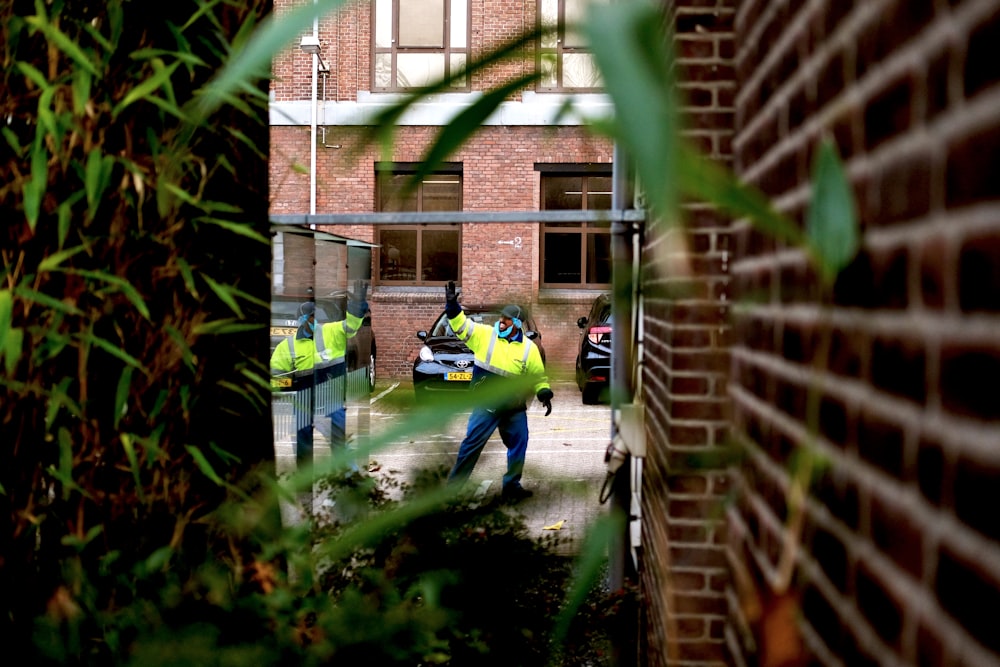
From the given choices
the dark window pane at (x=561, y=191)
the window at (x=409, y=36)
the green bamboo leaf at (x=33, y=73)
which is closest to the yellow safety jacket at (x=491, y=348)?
the green bamboo leaf at (x=33, y=73)

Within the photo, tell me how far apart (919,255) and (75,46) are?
1.78m

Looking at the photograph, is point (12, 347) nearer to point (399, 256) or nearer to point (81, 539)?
point (81, 539)

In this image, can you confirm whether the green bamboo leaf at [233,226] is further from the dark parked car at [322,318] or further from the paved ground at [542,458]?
the dark parked car at [322,318]

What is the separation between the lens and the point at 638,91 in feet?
1.77

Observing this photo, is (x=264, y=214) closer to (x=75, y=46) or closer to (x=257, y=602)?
(x=75, y=46)

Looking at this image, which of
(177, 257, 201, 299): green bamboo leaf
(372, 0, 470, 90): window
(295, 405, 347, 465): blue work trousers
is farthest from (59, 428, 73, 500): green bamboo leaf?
(372, 0, 470, 90): window

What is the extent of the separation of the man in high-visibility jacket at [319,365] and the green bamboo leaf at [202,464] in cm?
265

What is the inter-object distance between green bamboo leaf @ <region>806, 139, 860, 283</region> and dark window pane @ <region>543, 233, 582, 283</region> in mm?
13767

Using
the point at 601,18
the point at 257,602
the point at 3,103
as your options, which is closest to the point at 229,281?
the point at 3,103

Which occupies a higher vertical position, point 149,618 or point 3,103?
point 3,103

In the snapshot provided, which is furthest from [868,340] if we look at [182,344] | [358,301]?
[358,301]

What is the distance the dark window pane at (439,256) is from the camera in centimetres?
1631

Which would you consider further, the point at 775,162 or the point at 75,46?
the point at 75,46

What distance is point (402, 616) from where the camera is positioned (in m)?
2.04
